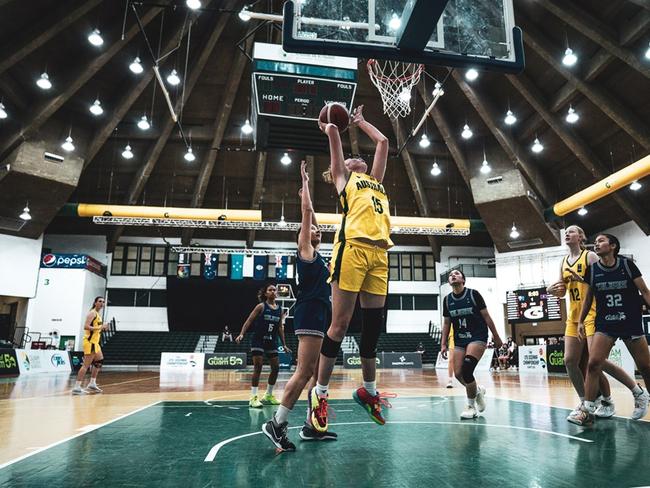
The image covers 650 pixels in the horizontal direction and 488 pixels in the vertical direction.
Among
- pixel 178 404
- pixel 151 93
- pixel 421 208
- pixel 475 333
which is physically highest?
pixel 151 93

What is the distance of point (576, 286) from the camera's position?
5.54m

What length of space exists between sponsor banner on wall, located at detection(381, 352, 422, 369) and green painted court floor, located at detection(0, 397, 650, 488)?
765 inches

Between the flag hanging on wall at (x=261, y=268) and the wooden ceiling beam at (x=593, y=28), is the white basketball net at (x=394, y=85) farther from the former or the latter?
the flag hanging on wall at (x=261, y=268)

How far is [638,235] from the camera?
22.0 metres

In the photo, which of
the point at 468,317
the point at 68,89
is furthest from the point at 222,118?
the point at 468,317

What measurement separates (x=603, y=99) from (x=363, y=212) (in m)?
16.9

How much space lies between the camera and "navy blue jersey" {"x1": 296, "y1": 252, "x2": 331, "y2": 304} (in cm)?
413

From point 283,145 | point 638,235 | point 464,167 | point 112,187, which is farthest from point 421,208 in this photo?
point 112,187

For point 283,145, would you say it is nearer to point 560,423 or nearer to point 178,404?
point 178,404

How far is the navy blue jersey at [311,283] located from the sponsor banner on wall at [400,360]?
20.7 m

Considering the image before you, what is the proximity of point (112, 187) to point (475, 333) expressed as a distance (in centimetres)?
2451

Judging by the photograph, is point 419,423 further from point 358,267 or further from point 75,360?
point 75,360

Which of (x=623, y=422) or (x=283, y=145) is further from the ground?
(x=283, y=145)

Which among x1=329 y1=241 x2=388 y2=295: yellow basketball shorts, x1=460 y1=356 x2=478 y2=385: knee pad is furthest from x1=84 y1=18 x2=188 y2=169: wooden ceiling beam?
x1=329 y1=241 x2=388 y2=295: yellow basketball shorts
